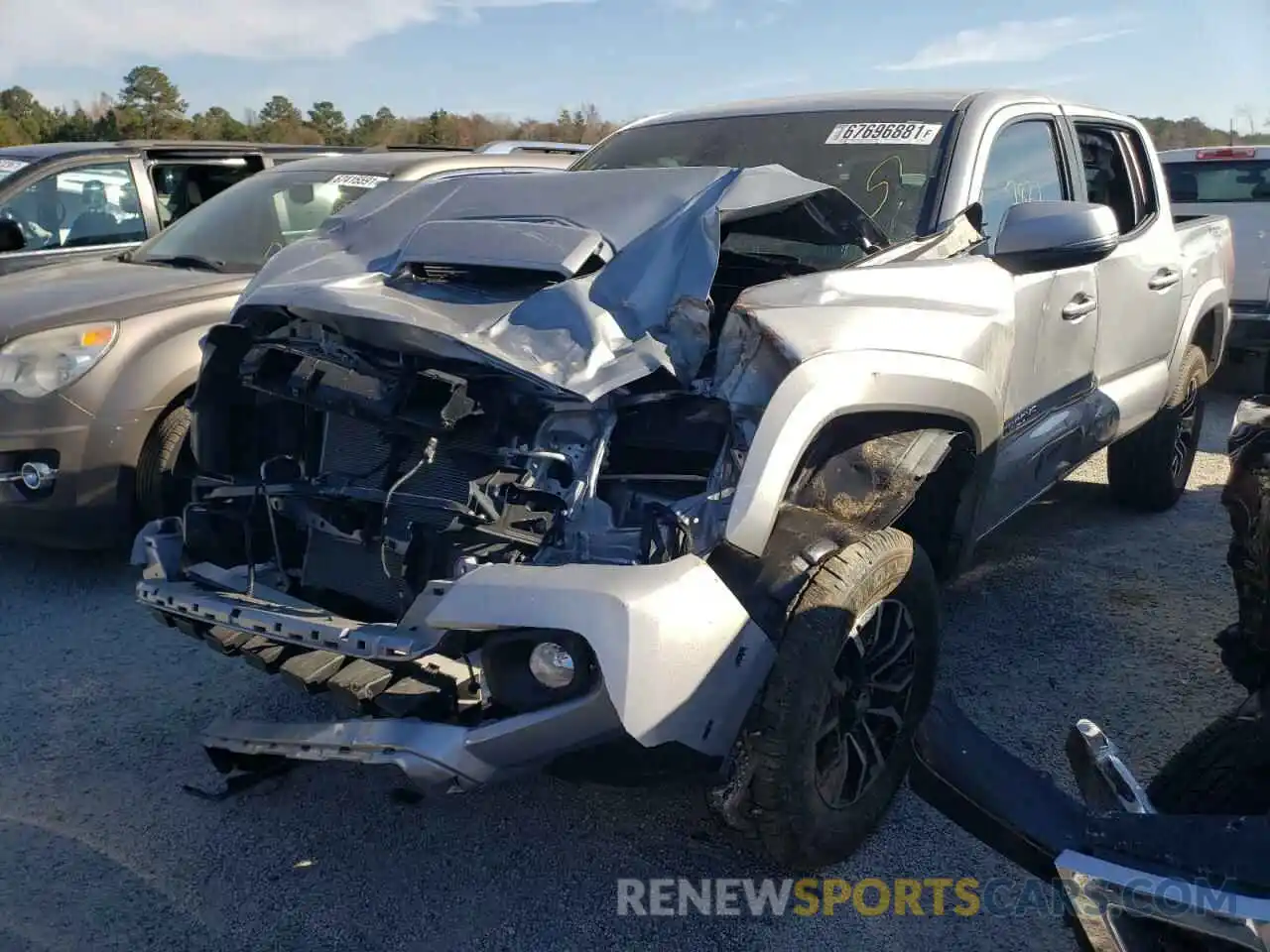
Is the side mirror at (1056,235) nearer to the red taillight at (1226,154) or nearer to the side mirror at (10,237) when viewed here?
the side mirror at (10,237)

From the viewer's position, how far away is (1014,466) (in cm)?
354

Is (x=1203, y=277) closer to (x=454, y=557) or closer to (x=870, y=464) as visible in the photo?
(x=870, y=464)

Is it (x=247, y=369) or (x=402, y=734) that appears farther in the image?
(x=247, y=369)

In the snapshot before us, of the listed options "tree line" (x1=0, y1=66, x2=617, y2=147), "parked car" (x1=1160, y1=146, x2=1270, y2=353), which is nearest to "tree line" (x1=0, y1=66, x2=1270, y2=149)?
"tree line" (x1=0, y1=66, x2=617, y2=147)

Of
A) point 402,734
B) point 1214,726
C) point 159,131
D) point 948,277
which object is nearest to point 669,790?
point 402,734

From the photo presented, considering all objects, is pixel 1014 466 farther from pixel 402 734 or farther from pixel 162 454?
pixel 162 454

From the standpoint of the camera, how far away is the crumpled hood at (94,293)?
4.44m

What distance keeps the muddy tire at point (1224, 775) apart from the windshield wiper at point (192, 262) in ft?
15.3

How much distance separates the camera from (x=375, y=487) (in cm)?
282

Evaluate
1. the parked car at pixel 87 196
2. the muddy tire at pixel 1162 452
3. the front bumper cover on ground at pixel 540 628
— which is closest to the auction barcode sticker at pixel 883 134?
the front bumper cover on ground at pixel 540 628

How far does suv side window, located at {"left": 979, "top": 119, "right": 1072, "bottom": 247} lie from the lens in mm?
3631

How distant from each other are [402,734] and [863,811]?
3.97ft

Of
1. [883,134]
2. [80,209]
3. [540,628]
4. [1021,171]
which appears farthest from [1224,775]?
[80,209]

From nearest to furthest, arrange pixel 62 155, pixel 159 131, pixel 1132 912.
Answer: pixel 1132 912
pixel 62 155
pixel 159 131
